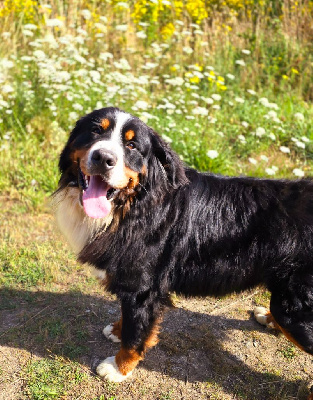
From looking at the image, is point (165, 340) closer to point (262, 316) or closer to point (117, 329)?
point (117, 329)

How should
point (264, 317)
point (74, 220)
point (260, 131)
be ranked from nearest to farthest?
point (74, 220) < point (264, 317) < point (260, 131)

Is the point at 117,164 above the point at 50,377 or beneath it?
above

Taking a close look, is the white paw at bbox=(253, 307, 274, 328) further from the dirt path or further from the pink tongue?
the pink tongue

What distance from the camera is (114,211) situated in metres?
2.74

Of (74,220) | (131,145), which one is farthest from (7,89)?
(131,145)

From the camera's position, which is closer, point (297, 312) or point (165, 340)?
point (297, 312)

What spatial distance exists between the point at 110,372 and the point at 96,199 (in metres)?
1.25

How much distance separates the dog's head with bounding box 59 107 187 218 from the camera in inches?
102

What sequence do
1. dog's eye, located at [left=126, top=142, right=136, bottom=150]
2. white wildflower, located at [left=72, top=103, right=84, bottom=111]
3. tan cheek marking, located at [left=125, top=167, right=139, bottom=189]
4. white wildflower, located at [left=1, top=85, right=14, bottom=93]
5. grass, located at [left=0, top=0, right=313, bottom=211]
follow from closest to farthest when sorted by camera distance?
1. tan cheek marking, located at [left=125, top=167, right=139, bottom=189]
2. dog's eye, located at [left=126, top=142, right=136, bottom=150]
3. white wildflower, located at [left=1, top=85, right=14, bottom=93]
4. white wildflower, located at [left=72, top=103, right=84, bottom=111]
5. grass, located at [left=0, top=0, right=313, bottom=211]

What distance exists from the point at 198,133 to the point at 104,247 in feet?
10.6

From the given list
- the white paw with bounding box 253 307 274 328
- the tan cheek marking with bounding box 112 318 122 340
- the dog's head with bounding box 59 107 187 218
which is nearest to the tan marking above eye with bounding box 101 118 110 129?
the dog's head with bounding box 59 107 187 218

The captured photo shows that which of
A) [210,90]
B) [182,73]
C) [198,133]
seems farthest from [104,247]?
[182,73]

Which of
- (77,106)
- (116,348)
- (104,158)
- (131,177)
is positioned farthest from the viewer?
(77,106)

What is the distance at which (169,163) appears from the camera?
2748 millimetres
